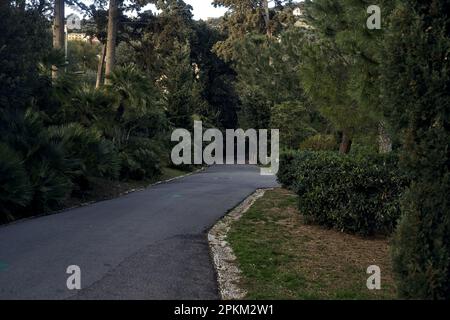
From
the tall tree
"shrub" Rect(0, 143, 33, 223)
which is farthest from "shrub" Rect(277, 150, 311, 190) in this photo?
the tall tree

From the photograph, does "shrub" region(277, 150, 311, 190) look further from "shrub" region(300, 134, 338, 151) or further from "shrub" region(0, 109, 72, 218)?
"shrub" region(0, 109, 72, 218)

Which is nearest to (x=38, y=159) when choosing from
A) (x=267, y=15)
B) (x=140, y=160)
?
(x=140, y=160)

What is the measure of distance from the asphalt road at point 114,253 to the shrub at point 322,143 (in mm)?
11166

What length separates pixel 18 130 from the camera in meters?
12.2

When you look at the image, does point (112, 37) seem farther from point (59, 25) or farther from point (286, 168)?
point (286, 168)

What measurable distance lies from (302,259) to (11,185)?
617 centimetres

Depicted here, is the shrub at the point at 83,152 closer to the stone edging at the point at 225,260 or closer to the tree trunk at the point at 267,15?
the stone edging at the point at 225,260

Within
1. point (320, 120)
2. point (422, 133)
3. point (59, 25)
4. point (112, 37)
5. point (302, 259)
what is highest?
point (112, 37)

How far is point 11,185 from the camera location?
10.4m

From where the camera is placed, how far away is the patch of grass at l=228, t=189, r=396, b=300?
19.4 feet

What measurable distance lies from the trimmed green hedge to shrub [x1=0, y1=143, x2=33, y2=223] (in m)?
5.68

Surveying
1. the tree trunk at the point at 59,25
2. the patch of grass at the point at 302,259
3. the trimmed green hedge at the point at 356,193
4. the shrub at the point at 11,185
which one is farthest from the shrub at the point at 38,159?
the tree trunk at the point at 59,25

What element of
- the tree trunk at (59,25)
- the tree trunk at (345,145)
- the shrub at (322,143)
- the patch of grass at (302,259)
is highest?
the tree trunk at (59,25)

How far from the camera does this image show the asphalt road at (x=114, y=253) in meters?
5.71
